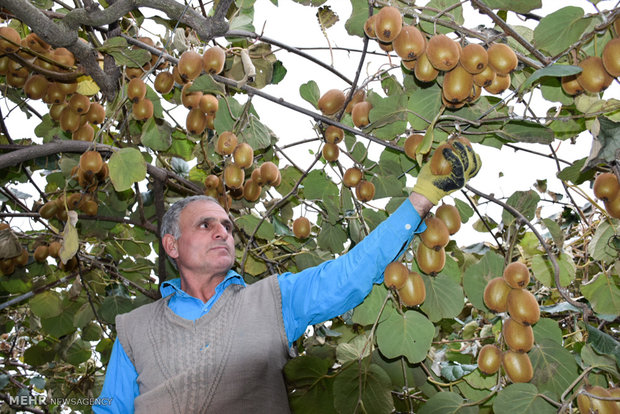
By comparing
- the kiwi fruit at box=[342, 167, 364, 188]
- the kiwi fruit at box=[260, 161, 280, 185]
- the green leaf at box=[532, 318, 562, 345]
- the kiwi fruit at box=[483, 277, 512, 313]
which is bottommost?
the green leaf at box=[532, 318, 562, 345]

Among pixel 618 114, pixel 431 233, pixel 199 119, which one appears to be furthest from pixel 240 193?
pixel 618 114

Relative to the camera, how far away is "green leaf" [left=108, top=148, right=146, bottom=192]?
78.6 inches

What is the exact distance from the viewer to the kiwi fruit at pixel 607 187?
140 centimetres

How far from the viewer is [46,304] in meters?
3.31

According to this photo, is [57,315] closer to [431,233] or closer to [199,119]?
[199,119]

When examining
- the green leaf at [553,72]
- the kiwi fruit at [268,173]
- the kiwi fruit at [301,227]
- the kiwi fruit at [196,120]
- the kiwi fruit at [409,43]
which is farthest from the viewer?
the kiwi fruit at [301,227]

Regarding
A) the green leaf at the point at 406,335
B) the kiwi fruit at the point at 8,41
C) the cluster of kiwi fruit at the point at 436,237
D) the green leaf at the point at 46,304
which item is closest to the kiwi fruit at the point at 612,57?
the cluster of kiwi fruit at the point at 436,237

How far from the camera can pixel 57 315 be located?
343 cm

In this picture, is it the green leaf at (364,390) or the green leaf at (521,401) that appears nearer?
the green leaf at (521,401)

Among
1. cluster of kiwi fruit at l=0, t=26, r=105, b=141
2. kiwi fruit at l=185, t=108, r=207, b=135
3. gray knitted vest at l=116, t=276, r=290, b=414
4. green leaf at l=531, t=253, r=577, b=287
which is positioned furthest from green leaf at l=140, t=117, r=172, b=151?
green leaf at l=531, t=253, r=577, b=287

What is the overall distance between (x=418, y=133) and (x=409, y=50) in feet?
1.20

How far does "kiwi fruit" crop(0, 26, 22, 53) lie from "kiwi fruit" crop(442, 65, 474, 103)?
1.62m

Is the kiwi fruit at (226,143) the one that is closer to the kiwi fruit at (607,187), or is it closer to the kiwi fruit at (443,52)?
the kiwi fruit at (443,52)

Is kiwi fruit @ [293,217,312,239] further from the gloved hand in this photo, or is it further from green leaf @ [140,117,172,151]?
the gloved hand
